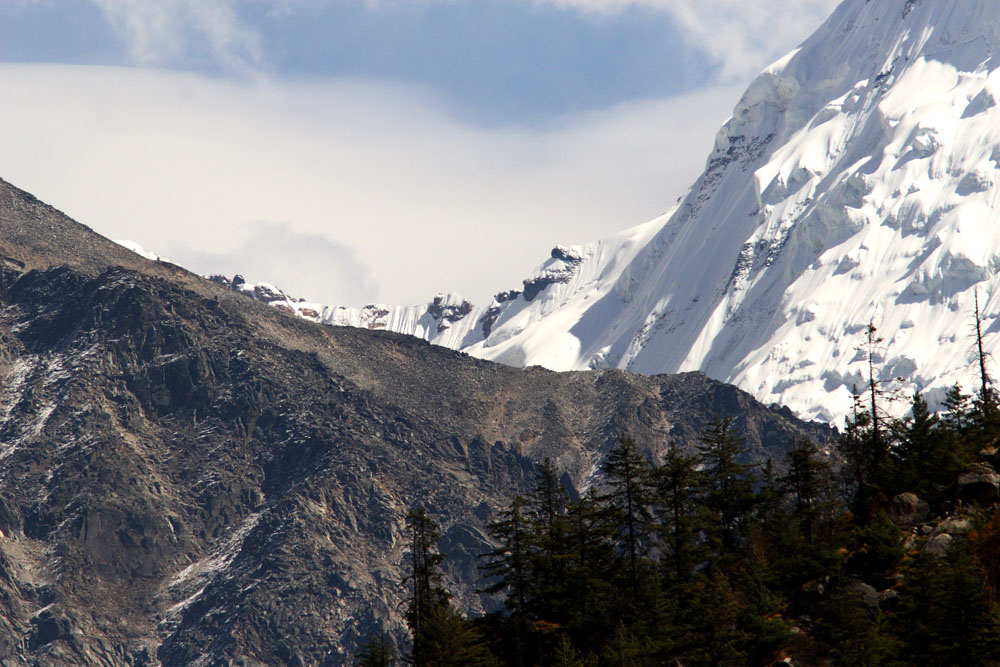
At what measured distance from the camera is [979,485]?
83.3 meters

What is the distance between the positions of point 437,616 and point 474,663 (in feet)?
18.9

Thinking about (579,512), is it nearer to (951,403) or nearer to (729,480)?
(729,480)

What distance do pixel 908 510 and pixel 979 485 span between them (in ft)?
15.7

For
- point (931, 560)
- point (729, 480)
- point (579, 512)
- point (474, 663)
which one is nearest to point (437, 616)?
point (474, 663)

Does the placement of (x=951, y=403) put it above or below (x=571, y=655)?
above

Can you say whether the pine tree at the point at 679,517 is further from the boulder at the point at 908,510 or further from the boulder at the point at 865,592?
the boulder at the point at 865,592

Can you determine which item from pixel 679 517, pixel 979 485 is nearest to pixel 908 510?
pixel 979 485

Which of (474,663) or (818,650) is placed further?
(474,663)

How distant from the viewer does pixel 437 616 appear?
323 ft

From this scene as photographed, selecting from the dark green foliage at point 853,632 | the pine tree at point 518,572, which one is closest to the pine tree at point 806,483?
the pine tree at point 518,572

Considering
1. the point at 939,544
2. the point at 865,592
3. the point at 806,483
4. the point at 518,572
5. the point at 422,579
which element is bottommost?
Answer: the point at 865,592

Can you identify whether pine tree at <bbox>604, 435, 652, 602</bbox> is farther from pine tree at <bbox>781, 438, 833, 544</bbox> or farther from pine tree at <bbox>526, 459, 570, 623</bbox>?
pine tree at <bbox>781, 438, 833, 544</bbox>

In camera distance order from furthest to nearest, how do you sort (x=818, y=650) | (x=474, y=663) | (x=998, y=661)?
(x=474, y=663) → (x=818, y=650) → (x=998, y=661)

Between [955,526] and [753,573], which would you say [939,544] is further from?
[753,573]
